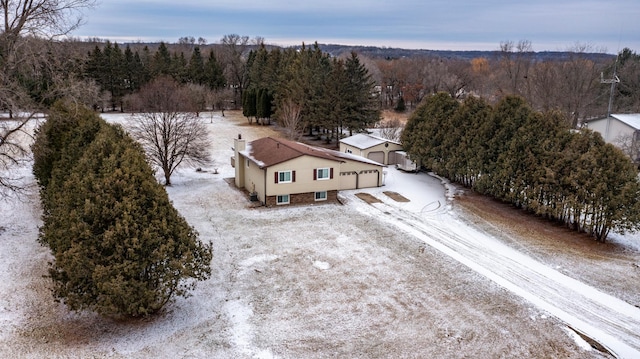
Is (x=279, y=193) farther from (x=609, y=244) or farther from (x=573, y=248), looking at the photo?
(x=609, y=244)

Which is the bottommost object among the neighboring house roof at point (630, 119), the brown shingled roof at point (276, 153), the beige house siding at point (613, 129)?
the brown shingled roof at point (276, 153)

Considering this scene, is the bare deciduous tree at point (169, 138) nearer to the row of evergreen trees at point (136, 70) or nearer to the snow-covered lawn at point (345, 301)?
the snow-covered lawn at point (345, 301)

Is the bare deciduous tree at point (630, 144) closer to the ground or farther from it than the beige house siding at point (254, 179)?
farther from it

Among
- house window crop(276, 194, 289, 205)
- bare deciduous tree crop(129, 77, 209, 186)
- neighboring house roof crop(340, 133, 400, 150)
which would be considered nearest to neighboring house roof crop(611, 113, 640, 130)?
neighboring house roof crop(340, 133, 400, 150)

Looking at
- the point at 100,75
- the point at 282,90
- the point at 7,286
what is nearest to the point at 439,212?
the point at 7,286

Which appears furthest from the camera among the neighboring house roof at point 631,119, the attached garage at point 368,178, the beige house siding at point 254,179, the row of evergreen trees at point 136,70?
the row of evergreen trees at point 136,70

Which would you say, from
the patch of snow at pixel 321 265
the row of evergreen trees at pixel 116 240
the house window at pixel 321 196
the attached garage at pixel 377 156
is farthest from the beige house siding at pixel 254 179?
the row of evergreen trees at pixel 116 240
